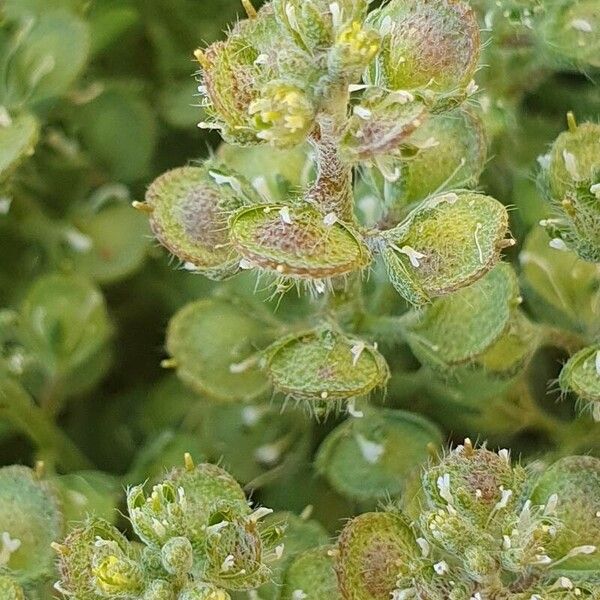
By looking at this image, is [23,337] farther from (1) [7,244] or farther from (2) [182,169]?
(2) [182,169]

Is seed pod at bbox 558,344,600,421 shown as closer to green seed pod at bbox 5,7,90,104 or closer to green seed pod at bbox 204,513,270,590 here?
green seed pod at bbox 204,513,270,590

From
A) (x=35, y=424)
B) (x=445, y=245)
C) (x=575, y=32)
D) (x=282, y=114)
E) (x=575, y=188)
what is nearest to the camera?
(x=282, y=114)

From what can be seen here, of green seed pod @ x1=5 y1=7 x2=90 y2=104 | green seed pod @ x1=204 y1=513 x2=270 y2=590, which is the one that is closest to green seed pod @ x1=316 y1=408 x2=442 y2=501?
green seed pod @ x1=204 y1=513 x2=270 y2=590

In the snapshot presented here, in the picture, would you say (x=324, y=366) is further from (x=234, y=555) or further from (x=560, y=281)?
(x=560, y=281)

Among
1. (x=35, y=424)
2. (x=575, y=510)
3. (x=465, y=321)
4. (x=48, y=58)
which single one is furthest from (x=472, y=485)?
(x=48, y=58)

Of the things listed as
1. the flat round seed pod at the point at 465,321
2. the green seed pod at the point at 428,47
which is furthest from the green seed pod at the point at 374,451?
the green seed pod at the point at 428,47

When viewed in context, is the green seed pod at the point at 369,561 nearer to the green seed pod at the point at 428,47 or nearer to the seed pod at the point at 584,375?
the seed pod at the point at 584,375
